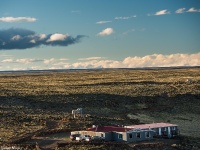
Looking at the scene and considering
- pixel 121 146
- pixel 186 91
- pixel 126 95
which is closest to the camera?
pixel 121 146

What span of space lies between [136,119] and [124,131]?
80.6 ft

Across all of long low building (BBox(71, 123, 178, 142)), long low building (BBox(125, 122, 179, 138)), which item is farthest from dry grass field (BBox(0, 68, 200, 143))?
long low building (BBox(71, 123, 178, 142))

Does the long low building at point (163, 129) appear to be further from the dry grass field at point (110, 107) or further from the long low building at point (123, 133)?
the dry grass field at point (110, 107)

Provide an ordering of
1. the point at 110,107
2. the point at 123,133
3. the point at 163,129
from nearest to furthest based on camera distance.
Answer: the point at 123,133 < the point at 163,129 < the point at 110,107

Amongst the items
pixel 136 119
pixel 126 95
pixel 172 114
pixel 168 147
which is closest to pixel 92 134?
pixel 168 147

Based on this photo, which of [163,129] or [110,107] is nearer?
[163,129]

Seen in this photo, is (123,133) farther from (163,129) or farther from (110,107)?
(110,107)

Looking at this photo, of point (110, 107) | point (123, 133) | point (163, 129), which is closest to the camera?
point (123, 133)

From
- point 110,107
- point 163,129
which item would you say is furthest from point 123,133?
point 110,107

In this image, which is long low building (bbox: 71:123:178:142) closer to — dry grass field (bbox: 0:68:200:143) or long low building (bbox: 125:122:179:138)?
long low building (bbox: 125:122:179:138)

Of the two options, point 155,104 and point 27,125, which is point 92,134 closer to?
point 27,125

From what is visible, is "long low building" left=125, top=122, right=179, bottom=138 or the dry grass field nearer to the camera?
"long low building" left=125, top=122, right=179, bottom=138

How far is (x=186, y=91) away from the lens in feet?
379

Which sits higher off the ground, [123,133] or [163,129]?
[123,133]
